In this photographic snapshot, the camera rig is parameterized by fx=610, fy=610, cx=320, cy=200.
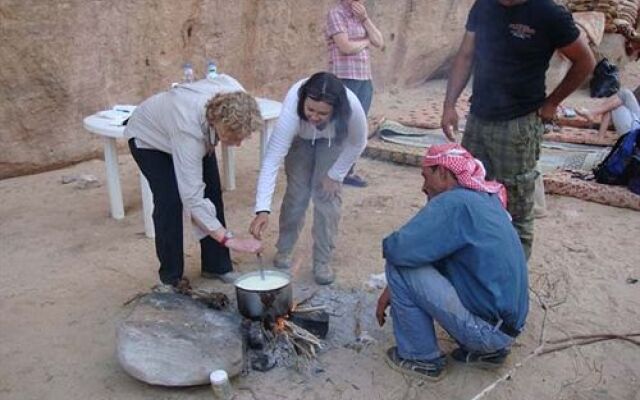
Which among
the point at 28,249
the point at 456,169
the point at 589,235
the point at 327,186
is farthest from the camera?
the point at 589,235

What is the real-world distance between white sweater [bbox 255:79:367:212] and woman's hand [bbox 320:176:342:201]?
0.30 ft

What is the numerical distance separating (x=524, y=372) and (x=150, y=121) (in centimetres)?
224

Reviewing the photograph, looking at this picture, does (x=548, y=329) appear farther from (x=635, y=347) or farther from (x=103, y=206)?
(x=103, y=206)

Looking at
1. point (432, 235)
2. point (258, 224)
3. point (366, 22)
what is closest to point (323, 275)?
point (258, 224)

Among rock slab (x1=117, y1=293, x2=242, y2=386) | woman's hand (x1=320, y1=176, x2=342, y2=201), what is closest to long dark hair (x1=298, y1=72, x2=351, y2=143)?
woman's hand (x1=320, y1=176, x2=342, y2=201)

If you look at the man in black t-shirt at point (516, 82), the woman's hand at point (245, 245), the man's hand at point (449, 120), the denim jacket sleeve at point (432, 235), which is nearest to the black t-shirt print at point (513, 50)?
the man in black t-shirt at point (516, 82)

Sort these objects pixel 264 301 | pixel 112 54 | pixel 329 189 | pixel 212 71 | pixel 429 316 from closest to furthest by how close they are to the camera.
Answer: pixel 429 316 < pixel 264 301 < pixel 329 189 < pixel 212 71 < pixel 112 54

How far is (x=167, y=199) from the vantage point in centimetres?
326

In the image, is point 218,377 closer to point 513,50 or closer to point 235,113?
point 235,113

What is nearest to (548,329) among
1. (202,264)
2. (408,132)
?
(202,264)

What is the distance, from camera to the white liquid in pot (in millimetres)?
2908

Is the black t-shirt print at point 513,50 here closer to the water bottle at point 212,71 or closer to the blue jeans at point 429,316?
the blue jeans at point 429,316

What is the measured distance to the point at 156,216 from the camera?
331 centimetres

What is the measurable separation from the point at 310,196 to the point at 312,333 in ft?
3.10
